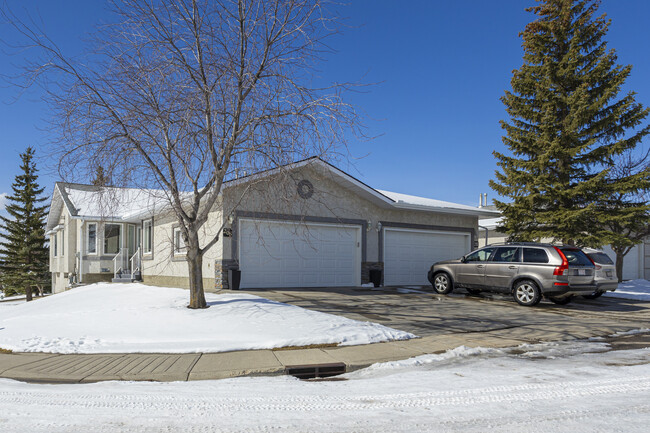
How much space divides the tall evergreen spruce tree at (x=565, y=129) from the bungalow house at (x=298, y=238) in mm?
2331

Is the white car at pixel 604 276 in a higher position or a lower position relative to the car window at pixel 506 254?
lower

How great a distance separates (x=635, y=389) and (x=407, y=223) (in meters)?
13.6

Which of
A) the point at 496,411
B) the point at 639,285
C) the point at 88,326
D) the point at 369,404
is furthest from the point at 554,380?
the point at 639,285

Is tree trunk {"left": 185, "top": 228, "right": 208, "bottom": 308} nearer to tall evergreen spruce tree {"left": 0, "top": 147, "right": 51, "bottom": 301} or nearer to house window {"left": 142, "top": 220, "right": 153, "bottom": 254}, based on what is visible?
house window {"left": 142, "top": 220, "right": 153, "bottom": 254}

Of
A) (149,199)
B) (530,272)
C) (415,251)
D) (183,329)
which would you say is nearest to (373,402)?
(183,329)

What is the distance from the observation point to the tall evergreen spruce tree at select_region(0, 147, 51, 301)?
3653 centimetres

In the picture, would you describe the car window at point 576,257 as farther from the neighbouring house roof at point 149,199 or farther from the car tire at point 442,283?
the neighbouring house roof at point 149,199

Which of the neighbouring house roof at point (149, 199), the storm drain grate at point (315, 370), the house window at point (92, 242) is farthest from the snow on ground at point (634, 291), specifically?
the house window at point (92, 242)

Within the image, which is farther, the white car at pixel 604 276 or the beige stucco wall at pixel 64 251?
the beige stucco wall at pixel 64 251

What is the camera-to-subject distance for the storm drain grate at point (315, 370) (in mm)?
6457

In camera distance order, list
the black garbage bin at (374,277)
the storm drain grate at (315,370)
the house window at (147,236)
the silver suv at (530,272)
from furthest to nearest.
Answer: the house window at (147,236) < the black garbage bin at (374,277) < the silver suv at (530,272) < the storm drain grate at (315,370)

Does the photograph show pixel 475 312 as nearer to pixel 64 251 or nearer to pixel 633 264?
pixel 633 264

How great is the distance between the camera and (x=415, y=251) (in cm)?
1933

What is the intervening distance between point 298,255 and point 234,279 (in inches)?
113
